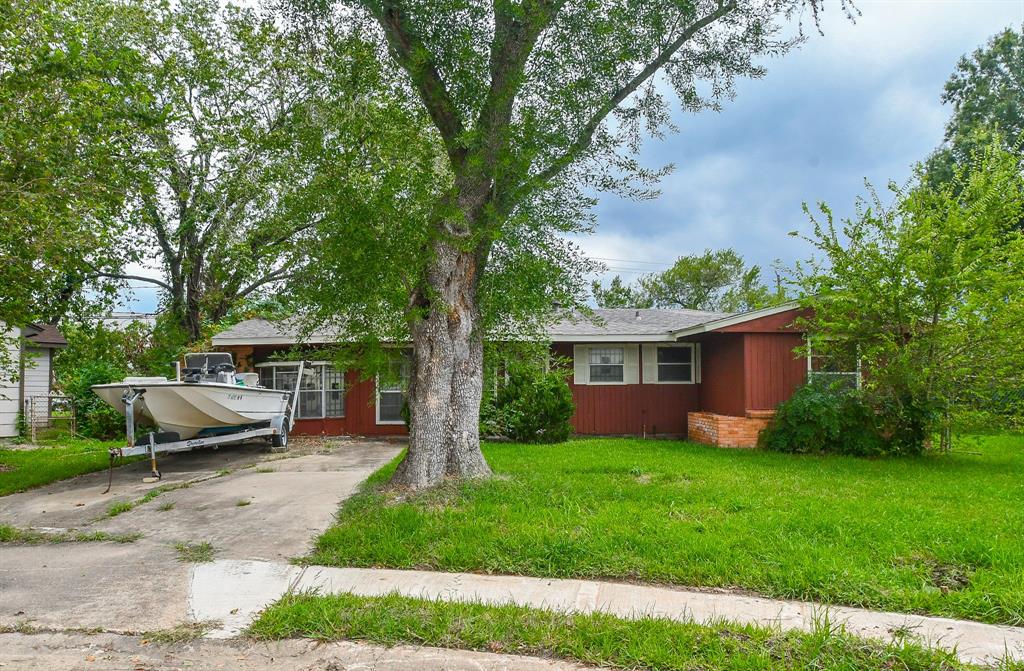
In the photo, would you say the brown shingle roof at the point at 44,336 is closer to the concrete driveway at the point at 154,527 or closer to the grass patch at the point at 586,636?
the concrete driveway at the point at 154,527

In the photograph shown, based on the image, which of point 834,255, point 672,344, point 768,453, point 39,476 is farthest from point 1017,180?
point 39,476

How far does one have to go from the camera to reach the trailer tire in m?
13.4

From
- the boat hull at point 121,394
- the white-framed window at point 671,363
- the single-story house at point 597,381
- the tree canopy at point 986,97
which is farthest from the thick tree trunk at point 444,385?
the tree canopy at point 986,97

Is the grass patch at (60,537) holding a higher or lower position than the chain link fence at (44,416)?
lower

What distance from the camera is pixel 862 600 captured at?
14.6 ft

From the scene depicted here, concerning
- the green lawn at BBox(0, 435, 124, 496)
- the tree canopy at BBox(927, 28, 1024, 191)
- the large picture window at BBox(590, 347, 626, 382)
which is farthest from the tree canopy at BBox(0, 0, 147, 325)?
the tree canopy at BBox(927, 28, 1024, 191)

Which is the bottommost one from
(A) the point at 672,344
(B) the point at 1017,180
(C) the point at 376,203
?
(A) the point at 672,344

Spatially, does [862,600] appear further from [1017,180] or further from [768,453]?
[1017,180]

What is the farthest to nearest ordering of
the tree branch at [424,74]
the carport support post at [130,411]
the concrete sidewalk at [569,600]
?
the carport support post at [130,411]
the tree branch at [424,74]
the concrete sidewalk at [569,600]

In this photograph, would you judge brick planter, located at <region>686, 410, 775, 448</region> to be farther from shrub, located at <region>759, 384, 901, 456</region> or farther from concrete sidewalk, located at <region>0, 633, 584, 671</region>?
concrete sidewalk, located at <region>0, 633, 584, 671</region>

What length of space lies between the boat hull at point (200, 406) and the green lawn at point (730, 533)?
133 inches

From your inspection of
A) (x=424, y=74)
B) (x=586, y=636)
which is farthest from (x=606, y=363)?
(x=586, y=636)

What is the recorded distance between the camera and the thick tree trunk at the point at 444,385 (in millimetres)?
7949

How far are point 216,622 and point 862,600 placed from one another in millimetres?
4265
